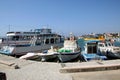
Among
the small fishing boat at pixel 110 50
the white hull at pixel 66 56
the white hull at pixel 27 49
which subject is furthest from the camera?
the white hull at pixel 27 49

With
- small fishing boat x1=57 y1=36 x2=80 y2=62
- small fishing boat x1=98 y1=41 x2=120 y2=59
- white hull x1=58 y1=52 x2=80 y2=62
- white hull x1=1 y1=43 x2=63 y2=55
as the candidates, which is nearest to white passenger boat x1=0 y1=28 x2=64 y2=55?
white hull x1=1 y1=43 x2=63 y2=55

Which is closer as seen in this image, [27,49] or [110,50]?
[110,50]

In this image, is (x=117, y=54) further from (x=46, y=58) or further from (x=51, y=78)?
(x=51, y=78)

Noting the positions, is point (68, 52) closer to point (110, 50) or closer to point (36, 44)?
Result: point (110, 50)

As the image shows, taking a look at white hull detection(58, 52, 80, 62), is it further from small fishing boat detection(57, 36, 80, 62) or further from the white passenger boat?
the white passenger boat

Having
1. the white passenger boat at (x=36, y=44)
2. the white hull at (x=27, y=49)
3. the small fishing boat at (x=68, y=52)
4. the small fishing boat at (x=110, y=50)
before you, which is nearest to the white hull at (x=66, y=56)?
the small fishing boat at (x=68, y=52)

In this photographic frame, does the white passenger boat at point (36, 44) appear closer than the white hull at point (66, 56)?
No

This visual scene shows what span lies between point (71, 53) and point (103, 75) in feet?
41.8

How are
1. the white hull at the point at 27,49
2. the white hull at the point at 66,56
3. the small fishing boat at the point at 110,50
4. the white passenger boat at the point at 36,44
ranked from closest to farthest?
1. the white hull at the point at 66,56
2. the small fishing boat at the point at 110,50
3. the white hull at the point at 27,49
4. the white passenger boat at the point at 36,44

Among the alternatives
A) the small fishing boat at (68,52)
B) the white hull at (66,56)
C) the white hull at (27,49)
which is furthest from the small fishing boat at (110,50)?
the white hull at (27,49)

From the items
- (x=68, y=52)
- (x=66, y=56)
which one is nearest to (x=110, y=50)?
(x=68, y=52)

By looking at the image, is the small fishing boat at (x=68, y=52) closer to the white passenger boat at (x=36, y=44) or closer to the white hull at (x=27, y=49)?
the white hull at (x=27, y=49)

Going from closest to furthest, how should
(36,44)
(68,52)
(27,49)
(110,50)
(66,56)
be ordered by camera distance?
(66,56) < (68,52) < (110,50) < (27,49) < (36,44)

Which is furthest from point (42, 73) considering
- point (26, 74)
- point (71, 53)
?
point (71, 53)
